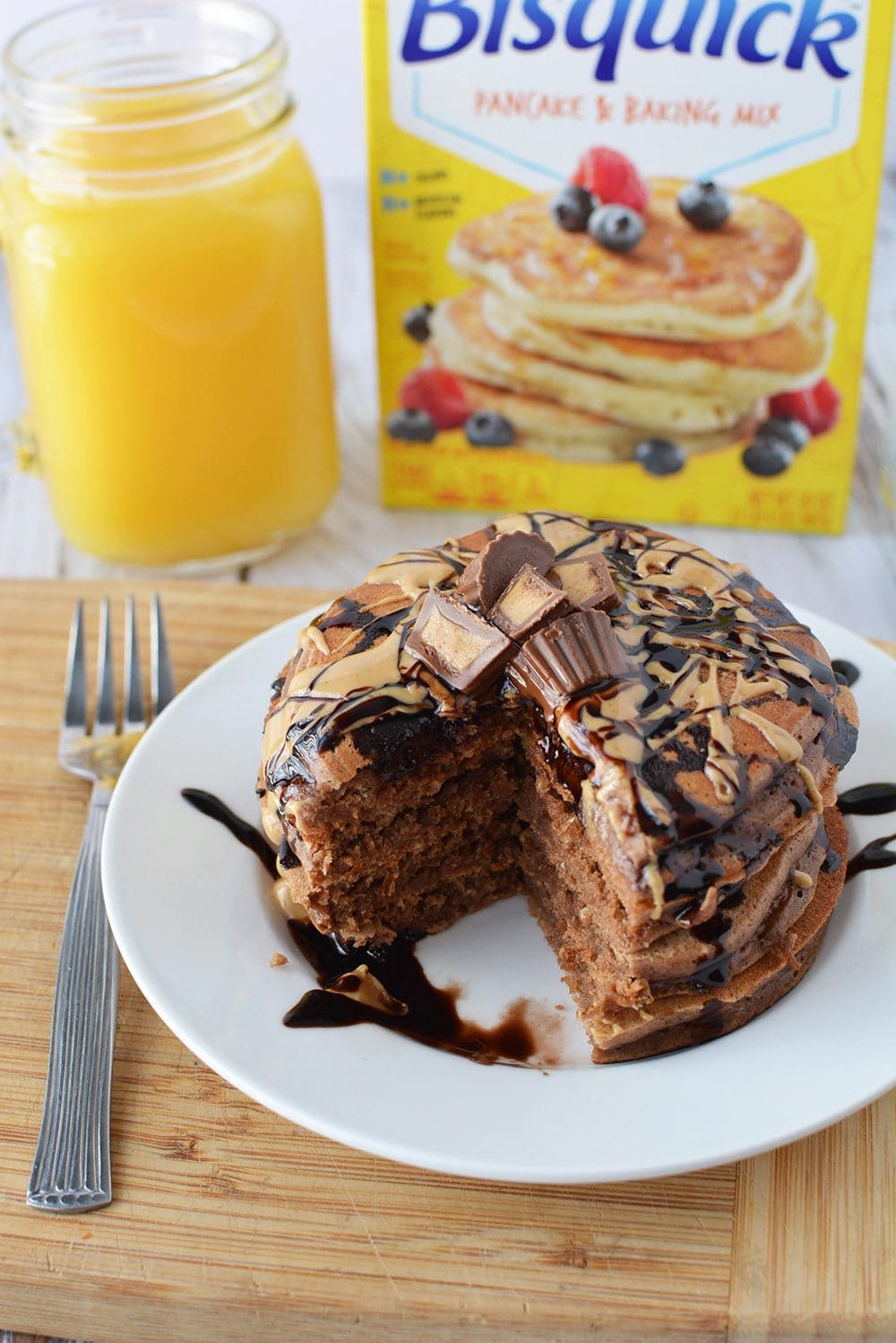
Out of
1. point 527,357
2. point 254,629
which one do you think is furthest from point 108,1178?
point 527,357

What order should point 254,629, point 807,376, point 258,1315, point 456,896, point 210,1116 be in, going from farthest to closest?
point 807,376 < point 254,629 < point 456,896 < point 210,1116 < point 258,1315

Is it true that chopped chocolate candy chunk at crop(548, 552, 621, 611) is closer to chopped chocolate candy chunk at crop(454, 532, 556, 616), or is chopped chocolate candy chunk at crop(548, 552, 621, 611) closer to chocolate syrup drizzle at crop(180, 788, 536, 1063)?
chopped chocolate candy chunk at crop(454, 532, 556, 616)

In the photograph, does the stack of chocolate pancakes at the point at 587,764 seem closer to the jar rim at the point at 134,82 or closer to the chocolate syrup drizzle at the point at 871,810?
the chocolate syrup drizzle at the point at 871,810

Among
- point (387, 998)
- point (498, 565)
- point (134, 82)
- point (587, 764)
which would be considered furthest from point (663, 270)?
point (387, 998)

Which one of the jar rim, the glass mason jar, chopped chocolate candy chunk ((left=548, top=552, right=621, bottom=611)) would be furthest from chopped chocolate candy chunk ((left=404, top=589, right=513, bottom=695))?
the jar rim

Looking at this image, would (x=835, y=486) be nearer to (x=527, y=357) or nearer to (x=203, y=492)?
(x=527, y=357)

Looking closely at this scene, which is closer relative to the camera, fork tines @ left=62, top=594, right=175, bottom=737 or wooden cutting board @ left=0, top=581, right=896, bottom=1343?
wooden cutting board @ left=0, top=581, right=896, bottom=1343

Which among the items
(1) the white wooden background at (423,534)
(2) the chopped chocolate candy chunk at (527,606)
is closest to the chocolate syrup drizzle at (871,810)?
(2) the chopped chocolate candy chunk at (527,606)
